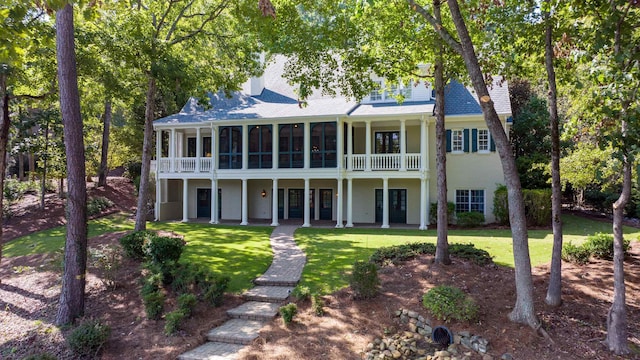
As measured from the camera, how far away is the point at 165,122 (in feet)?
71.9

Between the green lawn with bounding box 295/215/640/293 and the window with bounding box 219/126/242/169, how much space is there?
6.10m

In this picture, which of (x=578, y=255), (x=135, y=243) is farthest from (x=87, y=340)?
(x=578, y=255)

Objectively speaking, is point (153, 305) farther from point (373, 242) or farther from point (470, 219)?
point (470, 219)

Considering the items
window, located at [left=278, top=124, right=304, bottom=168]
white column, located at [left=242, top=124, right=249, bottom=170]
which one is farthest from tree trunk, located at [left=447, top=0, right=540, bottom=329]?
white column, located at [left=242, top=124, right=249, bottom=170]

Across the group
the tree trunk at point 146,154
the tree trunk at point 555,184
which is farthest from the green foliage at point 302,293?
the tree trunk at point 146,154

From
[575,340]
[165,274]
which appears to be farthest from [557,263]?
[165,274]

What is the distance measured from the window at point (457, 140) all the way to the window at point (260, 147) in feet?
31.0

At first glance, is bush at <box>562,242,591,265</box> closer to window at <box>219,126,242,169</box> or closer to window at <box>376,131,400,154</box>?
window at <box>376,131,400,154</box>

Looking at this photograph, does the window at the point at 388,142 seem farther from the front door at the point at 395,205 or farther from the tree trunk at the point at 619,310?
the tree trunk at the point at 619,310

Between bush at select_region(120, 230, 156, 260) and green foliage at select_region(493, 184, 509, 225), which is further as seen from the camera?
A: green foliage at select_region(493, 184, 509, 225)

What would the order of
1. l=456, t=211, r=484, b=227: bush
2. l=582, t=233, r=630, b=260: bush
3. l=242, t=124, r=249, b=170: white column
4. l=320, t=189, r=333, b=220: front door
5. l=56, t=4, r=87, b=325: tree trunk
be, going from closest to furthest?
l=56, t=4, r=87, b=325: tree trunk, l=582, t=233, r=630, b=260: bush, l=456, t=211, r=484, b=227: bush, l=242, t=124, r=249, b=170: white column, l=320, t=189, r=333, b=220: front door

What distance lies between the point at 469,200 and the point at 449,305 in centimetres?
1403

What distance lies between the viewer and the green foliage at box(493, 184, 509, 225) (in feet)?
59.9

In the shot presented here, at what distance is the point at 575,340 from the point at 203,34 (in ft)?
51.1
